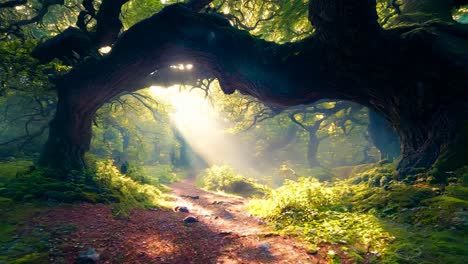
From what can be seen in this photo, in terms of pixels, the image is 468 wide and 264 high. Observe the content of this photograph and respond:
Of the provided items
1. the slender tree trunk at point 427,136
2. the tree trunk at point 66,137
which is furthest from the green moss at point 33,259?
the slender tree trunk at point 427,136

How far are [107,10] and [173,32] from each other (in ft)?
8.90

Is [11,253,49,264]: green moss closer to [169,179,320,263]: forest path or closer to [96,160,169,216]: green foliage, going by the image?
[169,179,320,263]: forest path

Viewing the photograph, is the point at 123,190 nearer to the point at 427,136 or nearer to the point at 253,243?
the point at 253,243

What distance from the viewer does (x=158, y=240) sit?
5441 millimetres

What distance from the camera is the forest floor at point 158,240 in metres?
4.35

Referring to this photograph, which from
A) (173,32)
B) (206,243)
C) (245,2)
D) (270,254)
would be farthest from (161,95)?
(270,254)

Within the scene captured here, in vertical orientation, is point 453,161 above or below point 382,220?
above

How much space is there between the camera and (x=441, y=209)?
4.64 meters

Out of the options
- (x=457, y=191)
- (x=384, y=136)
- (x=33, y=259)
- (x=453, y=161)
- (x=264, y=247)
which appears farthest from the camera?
(x=384, y=136)

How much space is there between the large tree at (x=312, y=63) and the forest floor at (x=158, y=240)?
3.72m

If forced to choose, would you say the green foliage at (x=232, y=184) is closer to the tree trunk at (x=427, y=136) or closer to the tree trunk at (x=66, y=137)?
the tree trunk at (x=427, y=136)

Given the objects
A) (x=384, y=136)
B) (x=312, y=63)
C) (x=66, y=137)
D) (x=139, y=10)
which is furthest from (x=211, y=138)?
(x=312, y=63)

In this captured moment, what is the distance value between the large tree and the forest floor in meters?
3.72

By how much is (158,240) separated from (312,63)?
637 centimetres
